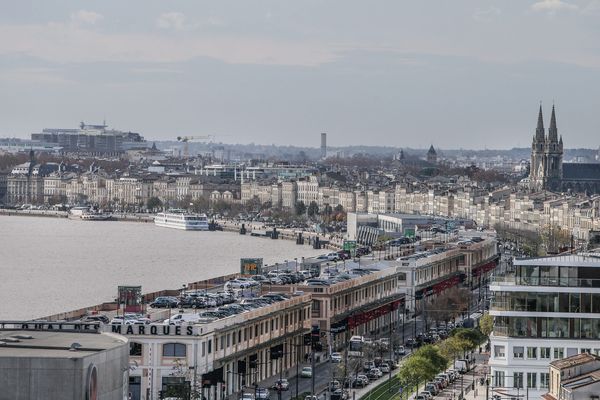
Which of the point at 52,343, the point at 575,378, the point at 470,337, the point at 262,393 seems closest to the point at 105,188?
the point at 470,337

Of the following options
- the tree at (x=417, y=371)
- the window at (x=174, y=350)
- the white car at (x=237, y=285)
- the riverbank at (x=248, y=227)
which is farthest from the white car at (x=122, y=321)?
the riverbank at (x=248, y=227)

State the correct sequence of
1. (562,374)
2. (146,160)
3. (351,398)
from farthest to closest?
(146,160) → (351,398) → (562,374)

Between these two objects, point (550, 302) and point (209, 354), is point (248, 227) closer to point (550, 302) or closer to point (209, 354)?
point (209, 354)

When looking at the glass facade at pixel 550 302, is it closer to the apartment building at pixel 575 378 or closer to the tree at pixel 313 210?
the apartment building at pixel 575 378

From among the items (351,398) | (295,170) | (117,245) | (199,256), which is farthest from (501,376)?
(295,170)

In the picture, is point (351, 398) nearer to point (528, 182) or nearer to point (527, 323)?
point (527, 323)

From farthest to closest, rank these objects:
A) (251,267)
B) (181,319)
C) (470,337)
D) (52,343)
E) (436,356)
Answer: (251,267)
(470,337)
(181,319)
(436,356)
(52,343)
